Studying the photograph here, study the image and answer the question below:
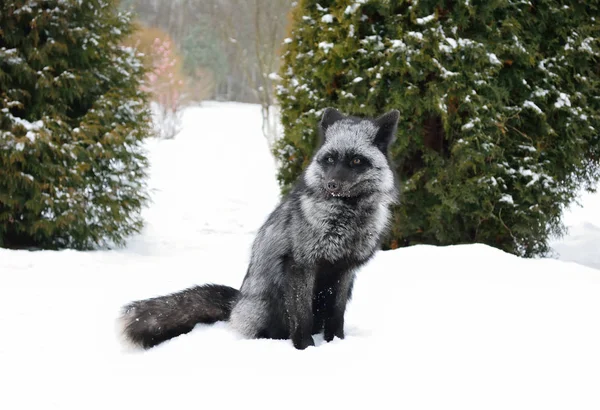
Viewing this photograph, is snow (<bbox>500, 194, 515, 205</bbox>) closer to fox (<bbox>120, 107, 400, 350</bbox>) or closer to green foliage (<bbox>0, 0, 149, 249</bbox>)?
fox (<bbox>120, 107, 400, 350</bbox>)

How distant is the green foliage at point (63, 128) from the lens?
7254 millimetres

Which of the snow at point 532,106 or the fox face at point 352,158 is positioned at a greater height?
the snow at point 532,106

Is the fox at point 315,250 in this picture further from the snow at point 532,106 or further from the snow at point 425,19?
the snow at point 532,106

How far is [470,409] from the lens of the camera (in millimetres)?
2648


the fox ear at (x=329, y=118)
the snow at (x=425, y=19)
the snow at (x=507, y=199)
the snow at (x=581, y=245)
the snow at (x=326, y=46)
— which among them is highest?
the snow at (x=425, y=19)

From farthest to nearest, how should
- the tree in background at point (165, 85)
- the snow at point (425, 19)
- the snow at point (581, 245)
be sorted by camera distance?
the tree in background at point (165, 85) → the snow at point (581, 245) → the snow at point (425, 19)

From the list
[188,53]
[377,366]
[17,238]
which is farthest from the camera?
[188,53]

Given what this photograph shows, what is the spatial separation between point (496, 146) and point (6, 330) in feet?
17.6

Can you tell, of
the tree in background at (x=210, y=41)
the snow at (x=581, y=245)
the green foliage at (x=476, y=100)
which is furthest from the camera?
the tree in background at (x=210, y=41)

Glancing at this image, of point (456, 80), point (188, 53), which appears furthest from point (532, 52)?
point (188, 53)

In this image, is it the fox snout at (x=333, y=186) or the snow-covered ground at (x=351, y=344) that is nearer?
the snow-covered ground at (x=351, y=344)

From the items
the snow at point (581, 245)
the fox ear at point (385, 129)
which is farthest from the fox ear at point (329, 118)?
the snow at point (581, 245)

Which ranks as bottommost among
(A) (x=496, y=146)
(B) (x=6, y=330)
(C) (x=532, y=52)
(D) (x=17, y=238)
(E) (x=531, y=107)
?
(D) (x=17, y=238)

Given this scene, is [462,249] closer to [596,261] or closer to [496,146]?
[496,146]
